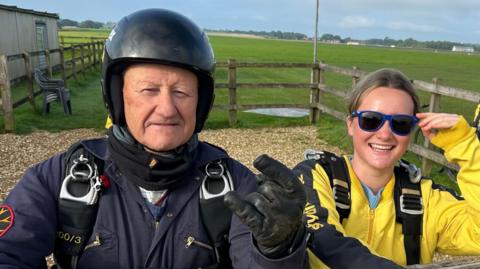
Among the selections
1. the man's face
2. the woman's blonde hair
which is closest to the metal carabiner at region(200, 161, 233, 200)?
the man's face

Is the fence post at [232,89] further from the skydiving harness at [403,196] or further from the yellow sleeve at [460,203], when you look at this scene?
the yellow sleeve at [460,203]

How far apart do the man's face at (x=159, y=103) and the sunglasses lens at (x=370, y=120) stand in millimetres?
943

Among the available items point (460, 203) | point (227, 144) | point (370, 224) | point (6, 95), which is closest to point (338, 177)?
point (370, 224)

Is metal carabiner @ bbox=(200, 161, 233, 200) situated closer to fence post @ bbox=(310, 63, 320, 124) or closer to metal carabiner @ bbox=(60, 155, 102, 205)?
metal carabiner @ bbox=(60, 155, 102, 205)

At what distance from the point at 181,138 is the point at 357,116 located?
101cm

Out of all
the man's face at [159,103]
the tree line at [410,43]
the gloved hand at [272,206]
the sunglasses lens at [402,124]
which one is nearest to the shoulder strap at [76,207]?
the man's face at [159,103]

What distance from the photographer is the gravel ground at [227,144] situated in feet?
25.6

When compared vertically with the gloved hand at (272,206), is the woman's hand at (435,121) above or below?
above

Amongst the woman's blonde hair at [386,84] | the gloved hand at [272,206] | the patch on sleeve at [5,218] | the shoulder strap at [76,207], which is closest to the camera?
the gloved hand at [272,206]

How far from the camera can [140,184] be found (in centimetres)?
188

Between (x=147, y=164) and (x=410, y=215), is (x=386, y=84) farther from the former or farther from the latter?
(x=147, y=164)

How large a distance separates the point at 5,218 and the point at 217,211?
2.73ft

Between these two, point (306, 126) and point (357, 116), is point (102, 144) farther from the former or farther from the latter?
point (306, 126)

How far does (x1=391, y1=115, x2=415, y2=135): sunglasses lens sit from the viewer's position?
227cm
